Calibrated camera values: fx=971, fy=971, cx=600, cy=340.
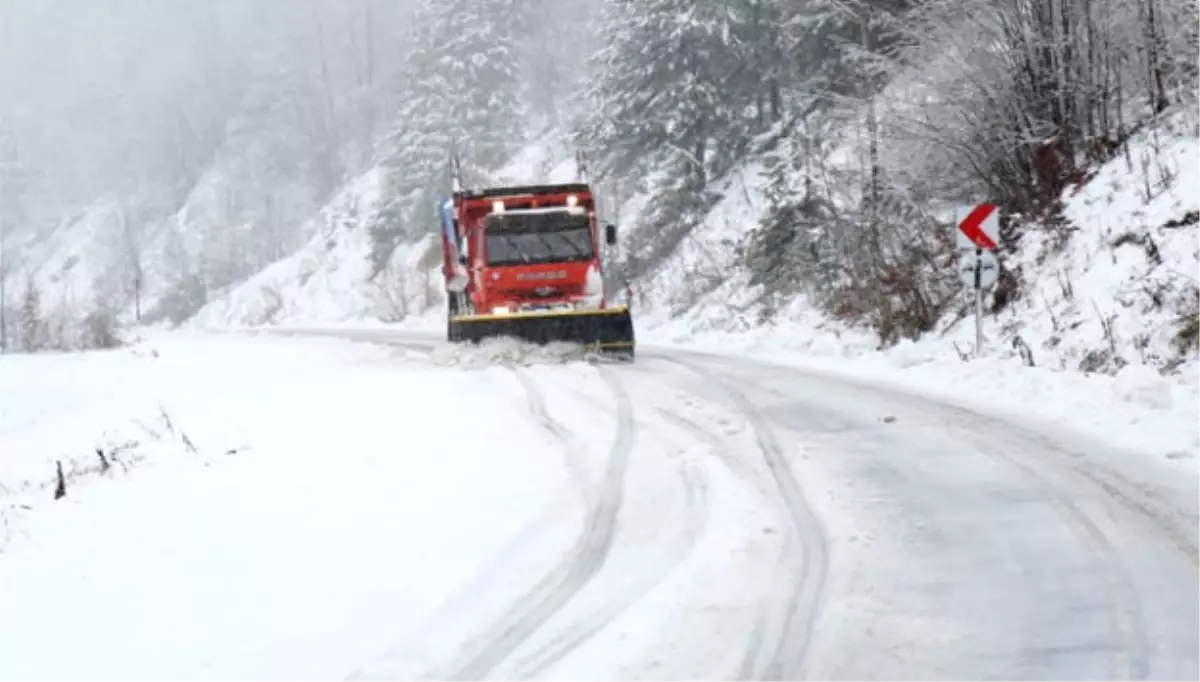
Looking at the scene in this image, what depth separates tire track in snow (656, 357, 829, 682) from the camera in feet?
11.6

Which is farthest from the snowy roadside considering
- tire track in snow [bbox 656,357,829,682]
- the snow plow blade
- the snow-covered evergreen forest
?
tire track in snow [bbox 656,357,829,682]

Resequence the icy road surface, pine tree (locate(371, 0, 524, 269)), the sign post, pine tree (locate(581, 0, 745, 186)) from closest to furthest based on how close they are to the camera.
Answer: the icy road surface < the sign post < pine tree (locate(581, 0, 745, 186)) < pine tree (locate(371, 0, 524, 269))

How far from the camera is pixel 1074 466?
6.32m

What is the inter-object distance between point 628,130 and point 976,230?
16364 millimetres

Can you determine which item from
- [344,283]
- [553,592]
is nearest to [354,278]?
[344,283]

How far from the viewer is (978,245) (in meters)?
11.7

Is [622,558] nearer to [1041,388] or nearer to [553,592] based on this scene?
[553,592]

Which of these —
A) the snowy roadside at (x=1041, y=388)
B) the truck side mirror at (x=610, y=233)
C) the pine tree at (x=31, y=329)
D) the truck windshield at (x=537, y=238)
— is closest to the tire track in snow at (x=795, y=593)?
the snowy roadside at (x=1041, y=388)

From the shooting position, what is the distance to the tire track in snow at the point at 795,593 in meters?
3.55

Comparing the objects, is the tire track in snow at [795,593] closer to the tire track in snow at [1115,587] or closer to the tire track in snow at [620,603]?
the tire track in snow at [620,603]

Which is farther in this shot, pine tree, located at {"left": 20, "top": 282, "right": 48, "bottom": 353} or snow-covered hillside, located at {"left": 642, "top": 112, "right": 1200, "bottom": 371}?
pine tree, located at {"left": 20, "top": 282, "right": 48, "bottom": 353}

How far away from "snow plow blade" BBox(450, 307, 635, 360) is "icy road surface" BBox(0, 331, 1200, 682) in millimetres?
5669

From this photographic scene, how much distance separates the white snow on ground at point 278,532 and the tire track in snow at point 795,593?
4.06ft

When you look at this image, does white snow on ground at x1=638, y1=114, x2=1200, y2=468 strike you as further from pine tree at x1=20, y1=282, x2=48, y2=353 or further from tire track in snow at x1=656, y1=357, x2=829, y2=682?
pine tree at x1=20, y1=282, x2=48, y2=353
